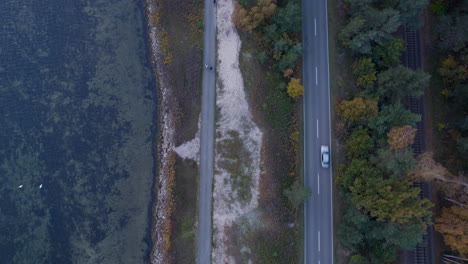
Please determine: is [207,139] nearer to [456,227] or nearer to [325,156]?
[325,156]

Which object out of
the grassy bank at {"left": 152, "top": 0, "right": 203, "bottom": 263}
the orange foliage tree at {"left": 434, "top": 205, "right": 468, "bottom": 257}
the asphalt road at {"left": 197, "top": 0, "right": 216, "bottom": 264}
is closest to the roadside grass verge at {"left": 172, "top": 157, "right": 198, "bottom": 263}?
the grassy bank at {"left": 152, "top": 0, "right": 203, "bottom": 263}

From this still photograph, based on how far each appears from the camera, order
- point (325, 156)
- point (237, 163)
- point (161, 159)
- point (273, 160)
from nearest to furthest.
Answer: point (325, 156) < point (273, 160) < point (237, 163) < point (161, 159)

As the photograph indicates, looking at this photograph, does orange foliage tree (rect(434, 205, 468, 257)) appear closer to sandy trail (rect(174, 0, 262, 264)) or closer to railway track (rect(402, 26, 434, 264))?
railway track (rect(402, 26, 434, 264))

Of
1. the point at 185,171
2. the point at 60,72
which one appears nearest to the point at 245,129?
the point at 185,171

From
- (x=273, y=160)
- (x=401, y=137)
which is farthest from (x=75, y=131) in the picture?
(x=401, y=137)

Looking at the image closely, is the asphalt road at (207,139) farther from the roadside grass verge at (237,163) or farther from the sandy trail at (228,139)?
the roadside grass verge at (237,163)

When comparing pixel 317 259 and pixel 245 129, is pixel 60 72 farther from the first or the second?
pixel 317 259
